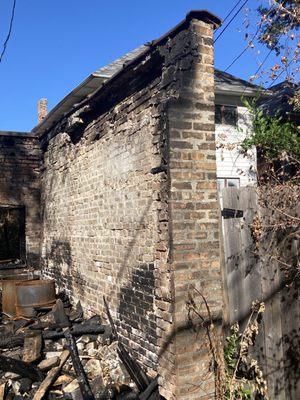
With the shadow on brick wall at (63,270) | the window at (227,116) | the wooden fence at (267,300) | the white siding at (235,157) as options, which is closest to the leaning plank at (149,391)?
the wooden fence at (267,300)

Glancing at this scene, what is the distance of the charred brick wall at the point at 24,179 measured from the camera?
8.25 m

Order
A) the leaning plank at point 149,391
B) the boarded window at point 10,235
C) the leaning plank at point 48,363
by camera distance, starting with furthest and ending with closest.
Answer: the boarded window at point 10,235 < the leaning plank at point 48,363 < the leaning plank at point 149,391

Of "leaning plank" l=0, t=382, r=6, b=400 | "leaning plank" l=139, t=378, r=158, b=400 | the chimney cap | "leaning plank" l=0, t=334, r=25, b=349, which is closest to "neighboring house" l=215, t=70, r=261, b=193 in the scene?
"leaning plank" l=0, t=334, r=25, b=349

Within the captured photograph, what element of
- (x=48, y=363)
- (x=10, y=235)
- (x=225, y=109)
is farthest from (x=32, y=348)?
(x=225, y=109)

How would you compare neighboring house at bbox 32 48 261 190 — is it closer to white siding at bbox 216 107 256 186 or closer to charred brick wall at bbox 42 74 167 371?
white siding at bbox 216 107 256 186

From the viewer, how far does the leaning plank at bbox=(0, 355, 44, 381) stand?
174 inches

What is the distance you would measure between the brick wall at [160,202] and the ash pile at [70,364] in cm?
23

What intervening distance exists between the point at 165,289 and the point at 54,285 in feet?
12.7

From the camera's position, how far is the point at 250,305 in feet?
11.2

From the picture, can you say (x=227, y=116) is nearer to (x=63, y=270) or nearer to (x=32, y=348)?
(x=63, y=270)

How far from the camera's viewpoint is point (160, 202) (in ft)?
11.8

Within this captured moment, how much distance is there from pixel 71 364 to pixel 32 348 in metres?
0.61

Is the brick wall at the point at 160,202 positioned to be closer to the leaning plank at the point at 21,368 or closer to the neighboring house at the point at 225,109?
the leaning plank at the point at 21,368

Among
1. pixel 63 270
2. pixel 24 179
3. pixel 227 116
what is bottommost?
pixel 63 270
